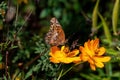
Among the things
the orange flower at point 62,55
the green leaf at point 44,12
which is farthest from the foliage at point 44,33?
the orange flower at point 62,55

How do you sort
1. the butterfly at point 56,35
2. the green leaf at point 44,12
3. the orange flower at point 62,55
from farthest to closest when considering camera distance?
the green leaf at point 44,12 < the butterfly at point 56,35 < the orange flower at point 62,55

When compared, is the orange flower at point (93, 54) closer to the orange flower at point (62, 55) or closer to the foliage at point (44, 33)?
the orange flower at point (62, 55)

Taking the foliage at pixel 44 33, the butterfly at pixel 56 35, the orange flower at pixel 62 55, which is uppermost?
the butterfly at pixel 56 35

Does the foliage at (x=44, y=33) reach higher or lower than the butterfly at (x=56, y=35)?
lower

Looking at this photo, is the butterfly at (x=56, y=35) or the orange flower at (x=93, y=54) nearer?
the orange flower at (x=93, y=54)

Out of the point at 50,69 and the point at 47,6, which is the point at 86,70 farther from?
the point at 50,69

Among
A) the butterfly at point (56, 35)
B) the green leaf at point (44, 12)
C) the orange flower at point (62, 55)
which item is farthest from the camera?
the green leaf at point (44, 12)

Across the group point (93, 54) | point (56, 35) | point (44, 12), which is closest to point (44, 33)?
point (44, 12)

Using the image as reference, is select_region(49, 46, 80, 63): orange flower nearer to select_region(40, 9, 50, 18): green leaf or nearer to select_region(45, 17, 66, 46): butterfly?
select_region(45, 17, 66, 46): butterfly
